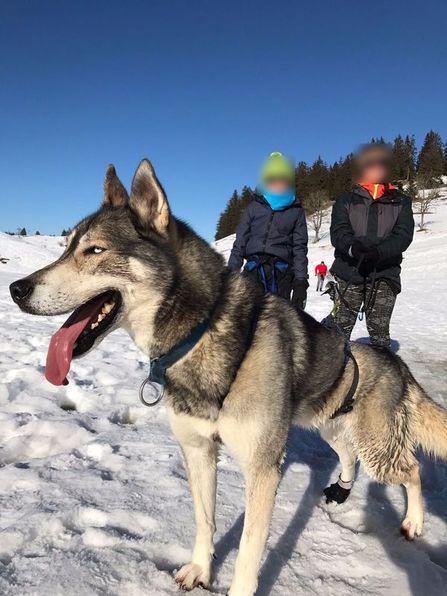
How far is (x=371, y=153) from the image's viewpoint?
169 inches

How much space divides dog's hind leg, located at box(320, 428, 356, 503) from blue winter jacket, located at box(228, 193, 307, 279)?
6.71 ft

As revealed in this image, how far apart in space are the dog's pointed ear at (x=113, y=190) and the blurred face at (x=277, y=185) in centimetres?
242

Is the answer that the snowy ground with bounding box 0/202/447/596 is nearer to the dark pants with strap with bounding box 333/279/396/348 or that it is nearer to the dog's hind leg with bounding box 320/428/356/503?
the dog's hind leg with bounding box 320/428/356/503

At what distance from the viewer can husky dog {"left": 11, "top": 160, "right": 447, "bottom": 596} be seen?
222 centimetres

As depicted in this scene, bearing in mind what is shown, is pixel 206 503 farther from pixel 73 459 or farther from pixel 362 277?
pixel 362 277

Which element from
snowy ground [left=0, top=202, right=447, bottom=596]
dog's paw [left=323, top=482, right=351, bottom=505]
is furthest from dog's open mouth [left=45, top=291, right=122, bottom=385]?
dog's paw [left=323, top=482, right=351, bottom=505]

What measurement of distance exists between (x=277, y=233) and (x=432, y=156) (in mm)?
81820

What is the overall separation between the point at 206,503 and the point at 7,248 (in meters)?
37.8

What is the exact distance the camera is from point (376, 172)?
14.1 ft

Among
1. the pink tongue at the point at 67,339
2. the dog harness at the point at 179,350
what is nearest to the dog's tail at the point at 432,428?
the dog harness at the point at 179,350

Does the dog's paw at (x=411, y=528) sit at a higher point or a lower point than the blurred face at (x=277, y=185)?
lower

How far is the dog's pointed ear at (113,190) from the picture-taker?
2.61 meters

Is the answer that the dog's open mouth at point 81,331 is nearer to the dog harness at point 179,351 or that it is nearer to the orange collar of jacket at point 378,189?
the dog harness at point 179,351

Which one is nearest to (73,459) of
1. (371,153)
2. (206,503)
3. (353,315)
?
(206,503)
